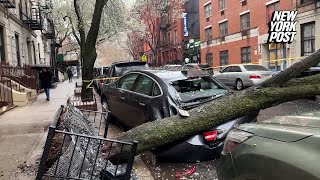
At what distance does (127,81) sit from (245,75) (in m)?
11.5

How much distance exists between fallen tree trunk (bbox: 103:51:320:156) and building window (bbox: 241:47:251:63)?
91.4ft

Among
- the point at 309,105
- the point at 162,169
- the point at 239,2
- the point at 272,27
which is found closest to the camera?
the point at 162,169

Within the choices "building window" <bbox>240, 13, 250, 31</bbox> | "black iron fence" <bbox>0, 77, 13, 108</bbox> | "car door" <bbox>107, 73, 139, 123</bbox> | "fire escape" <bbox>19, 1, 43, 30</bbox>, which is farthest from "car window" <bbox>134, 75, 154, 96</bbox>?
"building window" <bbox>240, 13, 250, 31</bbox>

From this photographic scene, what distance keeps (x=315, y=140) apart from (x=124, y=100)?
5.39 meters

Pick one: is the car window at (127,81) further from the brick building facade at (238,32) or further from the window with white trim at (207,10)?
the window with white trim at (207,10)

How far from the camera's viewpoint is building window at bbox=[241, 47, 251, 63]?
31.8m

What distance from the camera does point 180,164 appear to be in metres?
5.21

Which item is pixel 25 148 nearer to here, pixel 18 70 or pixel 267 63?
pixel 18 70

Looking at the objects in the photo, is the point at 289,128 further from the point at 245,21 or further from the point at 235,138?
the point at 245,21

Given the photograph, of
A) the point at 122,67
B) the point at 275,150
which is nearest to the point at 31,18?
the point at 122,67

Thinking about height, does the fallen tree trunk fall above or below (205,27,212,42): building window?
below

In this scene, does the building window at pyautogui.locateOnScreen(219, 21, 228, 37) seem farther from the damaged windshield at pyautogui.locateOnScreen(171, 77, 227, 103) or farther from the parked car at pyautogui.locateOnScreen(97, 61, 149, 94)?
the damaged windshield at pyautogui.locateOnScreen(171, 77, 227, 103)

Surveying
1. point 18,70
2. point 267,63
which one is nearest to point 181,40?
point 267,63

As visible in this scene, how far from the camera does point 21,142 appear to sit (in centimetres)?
655
